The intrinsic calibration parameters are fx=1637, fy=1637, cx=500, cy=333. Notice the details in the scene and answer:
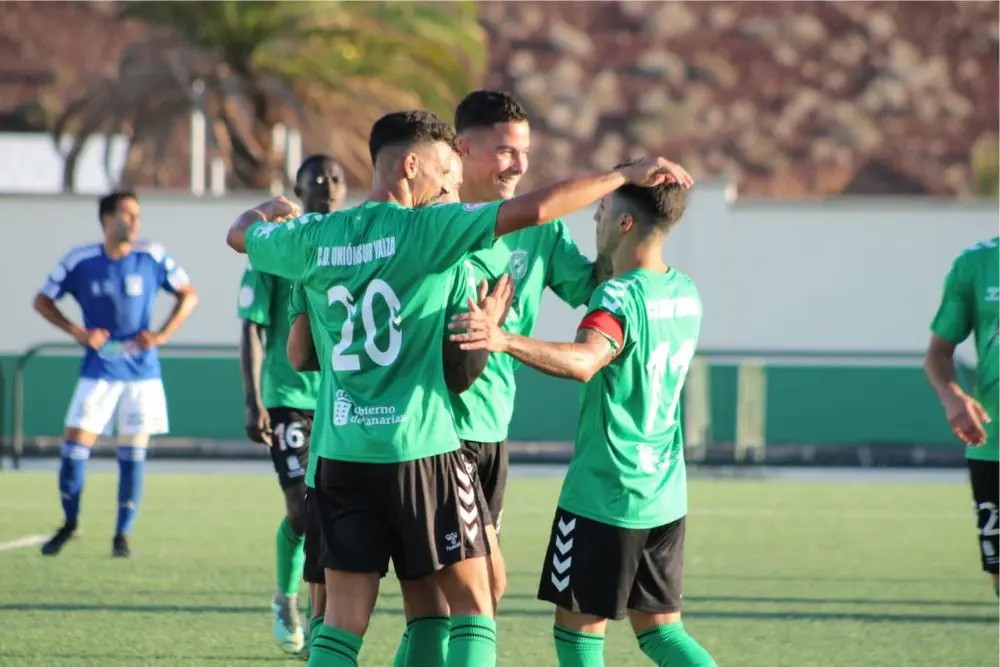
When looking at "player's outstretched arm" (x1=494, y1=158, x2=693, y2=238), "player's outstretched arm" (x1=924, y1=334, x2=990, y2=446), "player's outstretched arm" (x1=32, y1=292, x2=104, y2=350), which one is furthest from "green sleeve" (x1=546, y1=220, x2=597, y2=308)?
"player's outstretched arm" (x1=32, y1=292, x2=104, y2=350)

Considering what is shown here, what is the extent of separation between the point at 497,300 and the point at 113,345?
6.38 meters

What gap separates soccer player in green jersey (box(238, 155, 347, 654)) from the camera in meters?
7.09

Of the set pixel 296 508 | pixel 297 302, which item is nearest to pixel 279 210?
pixel 297 302

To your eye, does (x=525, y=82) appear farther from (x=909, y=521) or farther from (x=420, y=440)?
(x=420, y=440)

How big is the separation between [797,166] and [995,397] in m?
40.2

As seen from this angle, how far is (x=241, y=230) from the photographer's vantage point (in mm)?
5129

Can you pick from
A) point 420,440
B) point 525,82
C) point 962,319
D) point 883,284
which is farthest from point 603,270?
point 525,82

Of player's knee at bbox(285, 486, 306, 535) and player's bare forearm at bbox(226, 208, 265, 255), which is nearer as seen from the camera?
player's bare forearm at bbox(226, 208, 265, 255)

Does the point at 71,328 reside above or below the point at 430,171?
below

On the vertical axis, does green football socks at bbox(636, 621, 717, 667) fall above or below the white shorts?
below

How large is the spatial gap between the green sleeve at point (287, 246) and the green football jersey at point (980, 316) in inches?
114

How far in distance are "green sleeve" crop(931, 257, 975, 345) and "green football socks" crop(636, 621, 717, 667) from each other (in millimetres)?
2184

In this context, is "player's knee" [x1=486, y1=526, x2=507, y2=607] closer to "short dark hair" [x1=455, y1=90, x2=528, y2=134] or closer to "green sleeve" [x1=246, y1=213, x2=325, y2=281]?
"green sleeve" [x1=246, y1=213, x2=325, y2=281]

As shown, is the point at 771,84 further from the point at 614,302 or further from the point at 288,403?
the point at 614,302
